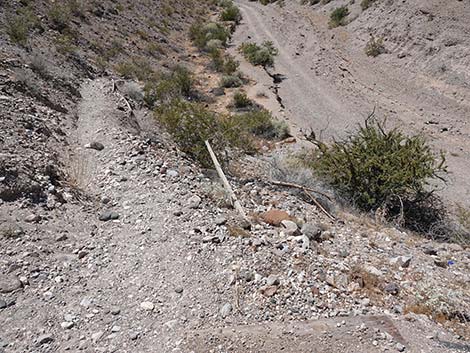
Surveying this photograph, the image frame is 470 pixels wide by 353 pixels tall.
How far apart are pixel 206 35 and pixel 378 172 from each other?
68.1ft

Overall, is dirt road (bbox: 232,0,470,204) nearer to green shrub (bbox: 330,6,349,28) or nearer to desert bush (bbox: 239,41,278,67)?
desert bush (bbox: 239,41,278,67)

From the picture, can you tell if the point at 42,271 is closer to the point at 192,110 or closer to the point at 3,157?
the point at 3,157

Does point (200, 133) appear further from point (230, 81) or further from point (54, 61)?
point (230, 81)

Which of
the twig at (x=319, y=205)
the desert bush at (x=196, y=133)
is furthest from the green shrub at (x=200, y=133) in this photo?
the twig at (x=319, y=205)

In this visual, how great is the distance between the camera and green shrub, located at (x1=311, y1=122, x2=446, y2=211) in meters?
9.45

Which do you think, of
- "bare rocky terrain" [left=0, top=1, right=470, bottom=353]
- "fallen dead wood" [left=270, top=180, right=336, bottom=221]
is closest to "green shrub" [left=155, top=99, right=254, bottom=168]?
"bare rocky terrain" [left=0, top=1, right=470, bottom=353]

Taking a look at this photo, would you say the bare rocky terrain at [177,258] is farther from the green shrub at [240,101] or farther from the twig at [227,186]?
the green shrub at [240,101]

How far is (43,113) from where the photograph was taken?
9750 mm

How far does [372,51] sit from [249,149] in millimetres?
14016

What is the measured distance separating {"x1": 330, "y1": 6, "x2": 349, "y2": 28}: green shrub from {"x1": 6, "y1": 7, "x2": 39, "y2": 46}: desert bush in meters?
18.7

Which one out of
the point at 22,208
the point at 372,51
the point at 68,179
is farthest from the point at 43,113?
the point at 372,51

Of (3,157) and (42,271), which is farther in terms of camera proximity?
(3,157)

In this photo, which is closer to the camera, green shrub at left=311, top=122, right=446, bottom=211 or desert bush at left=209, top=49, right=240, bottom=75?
green shrub at left=311, top=122, right=446, bottom=211

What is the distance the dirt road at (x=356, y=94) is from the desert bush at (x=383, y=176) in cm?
224
